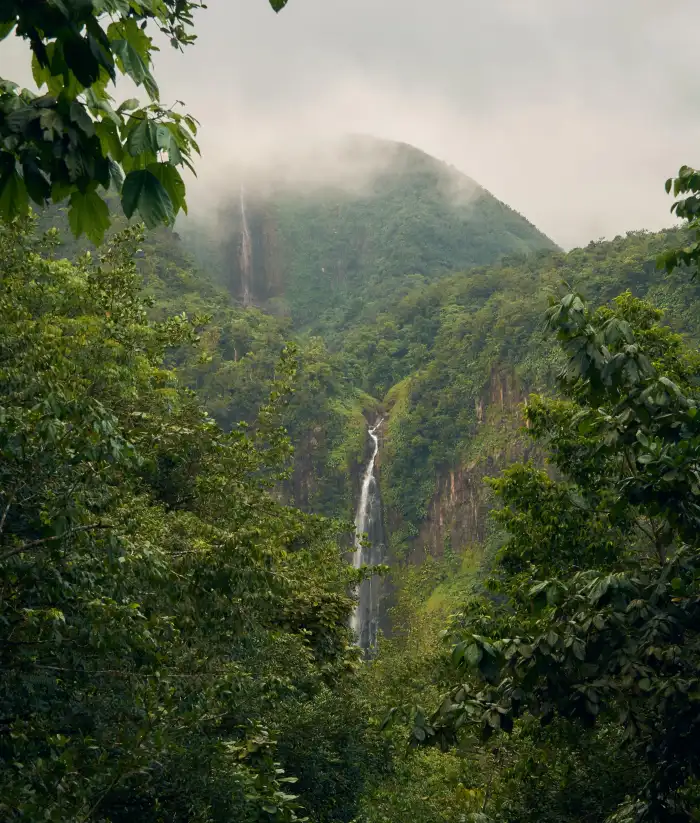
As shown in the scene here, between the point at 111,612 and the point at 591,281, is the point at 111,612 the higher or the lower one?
the lower one

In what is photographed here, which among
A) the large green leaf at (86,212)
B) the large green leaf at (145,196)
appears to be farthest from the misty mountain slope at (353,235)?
the large green leaf at (145,196)

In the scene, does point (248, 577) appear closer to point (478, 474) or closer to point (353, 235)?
point (478, 474)

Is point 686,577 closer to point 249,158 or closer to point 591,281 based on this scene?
point 591,281

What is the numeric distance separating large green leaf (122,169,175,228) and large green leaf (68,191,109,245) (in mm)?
137

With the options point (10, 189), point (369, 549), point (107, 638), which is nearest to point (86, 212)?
point (10, 189)

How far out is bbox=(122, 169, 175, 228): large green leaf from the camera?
6.51ft

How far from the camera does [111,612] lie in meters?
5.28

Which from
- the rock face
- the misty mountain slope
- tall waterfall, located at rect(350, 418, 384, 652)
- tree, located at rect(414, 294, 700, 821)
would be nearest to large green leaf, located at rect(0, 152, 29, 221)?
tree, located at rect(414, 294, 700, 821)

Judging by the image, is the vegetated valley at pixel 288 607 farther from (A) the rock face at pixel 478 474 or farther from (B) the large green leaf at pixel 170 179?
(A) the rock face at pixel 478 474

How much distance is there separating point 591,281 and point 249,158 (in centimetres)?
10547

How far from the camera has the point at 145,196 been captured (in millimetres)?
1994

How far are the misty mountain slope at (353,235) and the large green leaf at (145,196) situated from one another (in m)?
88.9

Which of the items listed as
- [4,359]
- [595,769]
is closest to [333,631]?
[595,769]

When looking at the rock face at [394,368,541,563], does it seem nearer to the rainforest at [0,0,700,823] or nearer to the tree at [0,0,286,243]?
the rainforest at [0,0,700,823]
